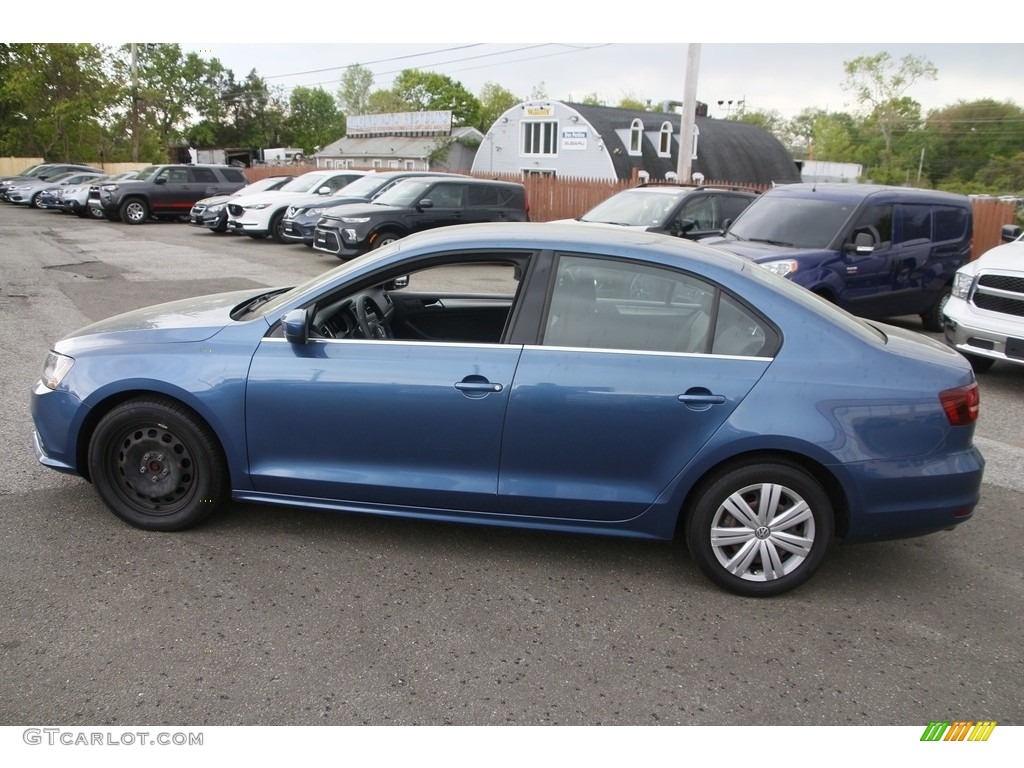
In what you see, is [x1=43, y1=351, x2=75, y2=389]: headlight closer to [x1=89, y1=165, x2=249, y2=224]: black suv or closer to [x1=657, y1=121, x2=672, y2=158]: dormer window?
[x1=89, y1=165, x2=249, y2=224]: black suv

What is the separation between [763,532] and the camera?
3.77 m

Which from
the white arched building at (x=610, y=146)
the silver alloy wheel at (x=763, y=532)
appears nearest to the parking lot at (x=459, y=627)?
the silver alloy wheel at (x=763, y=532)

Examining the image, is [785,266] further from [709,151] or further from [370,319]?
[709,151]

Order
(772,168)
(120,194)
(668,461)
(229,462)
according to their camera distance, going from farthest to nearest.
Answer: (772,168), (120,194), (229,462), (668,461)

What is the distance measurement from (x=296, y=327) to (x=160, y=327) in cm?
92

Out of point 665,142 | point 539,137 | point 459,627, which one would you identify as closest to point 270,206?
point 459,627

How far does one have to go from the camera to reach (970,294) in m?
8.10

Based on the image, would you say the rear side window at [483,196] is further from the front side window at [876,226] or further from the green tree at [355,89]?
the green tree at [355,89]

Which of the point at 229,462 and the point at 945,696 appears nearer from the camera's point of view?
the point at 945,696

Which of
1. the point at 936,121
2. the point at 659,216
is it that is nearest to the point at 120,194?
the point at 659,216

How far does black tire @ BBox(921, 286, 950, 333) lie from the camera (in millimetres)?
10766

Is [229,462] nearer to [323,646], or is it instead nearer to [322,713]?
[323,646]

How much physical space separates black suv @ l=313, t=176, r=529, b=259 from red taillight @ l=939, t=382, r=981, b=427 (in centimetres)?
1174

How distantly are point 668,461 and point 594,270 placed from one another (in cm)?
99
